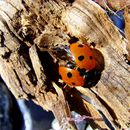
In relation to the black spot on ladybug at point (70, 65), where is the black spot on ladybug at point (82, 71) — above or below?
below

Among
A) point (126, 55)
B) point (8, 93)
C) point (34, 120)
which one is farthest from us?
point (8, 93)

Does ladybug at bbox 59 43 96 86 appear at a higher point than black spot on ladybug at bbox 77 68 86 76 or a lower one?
higher

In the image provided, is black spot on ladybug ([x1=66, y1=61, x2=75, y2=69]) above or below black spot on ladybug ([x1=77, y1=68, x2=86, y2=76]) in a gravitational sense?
above

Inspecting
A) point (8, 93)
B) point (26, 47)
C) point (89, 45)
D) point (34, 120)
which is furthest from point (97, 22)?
point (8, 93)

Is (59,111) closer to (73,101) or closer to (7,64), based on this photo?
(73,101)
